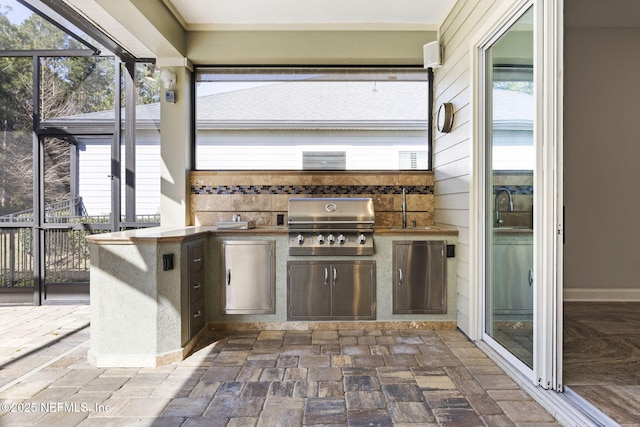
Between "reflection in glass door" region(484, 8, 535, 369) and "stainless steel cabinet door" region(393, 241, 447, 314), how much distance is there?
0.58m

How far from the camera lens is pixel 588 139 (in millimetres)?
4441

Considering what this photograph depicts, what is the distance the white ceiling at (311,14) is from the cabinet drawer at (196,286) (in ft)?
7.94

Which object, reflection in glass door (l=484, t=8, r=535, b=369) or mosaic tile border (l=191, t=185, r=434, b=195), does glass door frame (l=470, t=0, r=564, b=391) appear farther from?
mosaic tile border (l=191, t=185, r=434, b=195)

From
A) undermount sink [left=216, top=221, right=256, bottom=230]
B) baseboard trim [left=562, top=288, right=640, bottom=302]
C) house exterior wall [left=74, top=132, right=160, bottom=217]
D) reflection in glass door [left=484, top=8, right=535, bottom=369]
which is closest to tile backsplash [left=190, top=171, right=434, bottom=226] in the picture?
undermount sink [left=216, top=221, right=256, bottom=230]

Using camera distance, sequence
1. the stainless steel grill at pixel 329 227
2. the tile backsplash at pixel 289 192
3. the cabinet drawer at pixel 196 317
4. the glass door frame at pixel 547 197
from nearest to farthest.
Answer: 1. the glass door frame at pixel 547 197
2. the cabinet drawer at pixel 196 317
3. the stainless steel grill at pixel 329 227
4. the tile backsplash at pixel 289 192

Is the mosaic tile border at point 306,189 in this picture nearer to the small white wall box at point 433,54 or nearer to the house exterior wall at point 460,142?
the house exterior wall at point 460,142

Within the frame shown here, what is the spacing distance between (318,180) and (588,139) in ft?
9.75

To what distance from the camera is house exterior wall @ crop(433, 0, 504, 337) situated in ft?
10.6

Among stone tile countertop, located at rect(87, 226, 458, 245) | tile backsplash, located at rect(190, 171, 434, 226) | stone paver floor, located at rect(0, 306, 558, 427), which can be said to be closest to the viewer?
stone paver floor, located at rect(0, 306, 558, 427)

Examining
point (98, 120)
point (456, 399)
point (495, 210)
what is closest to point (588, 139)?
point (495, 210)

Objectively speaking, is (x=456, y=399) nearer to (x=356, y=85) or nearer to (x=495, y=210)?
(x=495, y=210)

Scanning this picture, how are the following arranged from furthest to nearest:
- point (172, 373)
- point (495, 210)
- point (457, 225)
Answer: point (457, 225) < point (495, 210) < point (172, 373)

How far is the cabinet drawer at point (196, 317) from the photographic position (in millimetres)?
3098

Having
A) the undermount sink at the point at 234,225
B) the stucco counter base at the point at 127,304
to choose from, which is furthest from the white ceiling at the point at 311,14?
the stucco counter base at the point at 127,304
